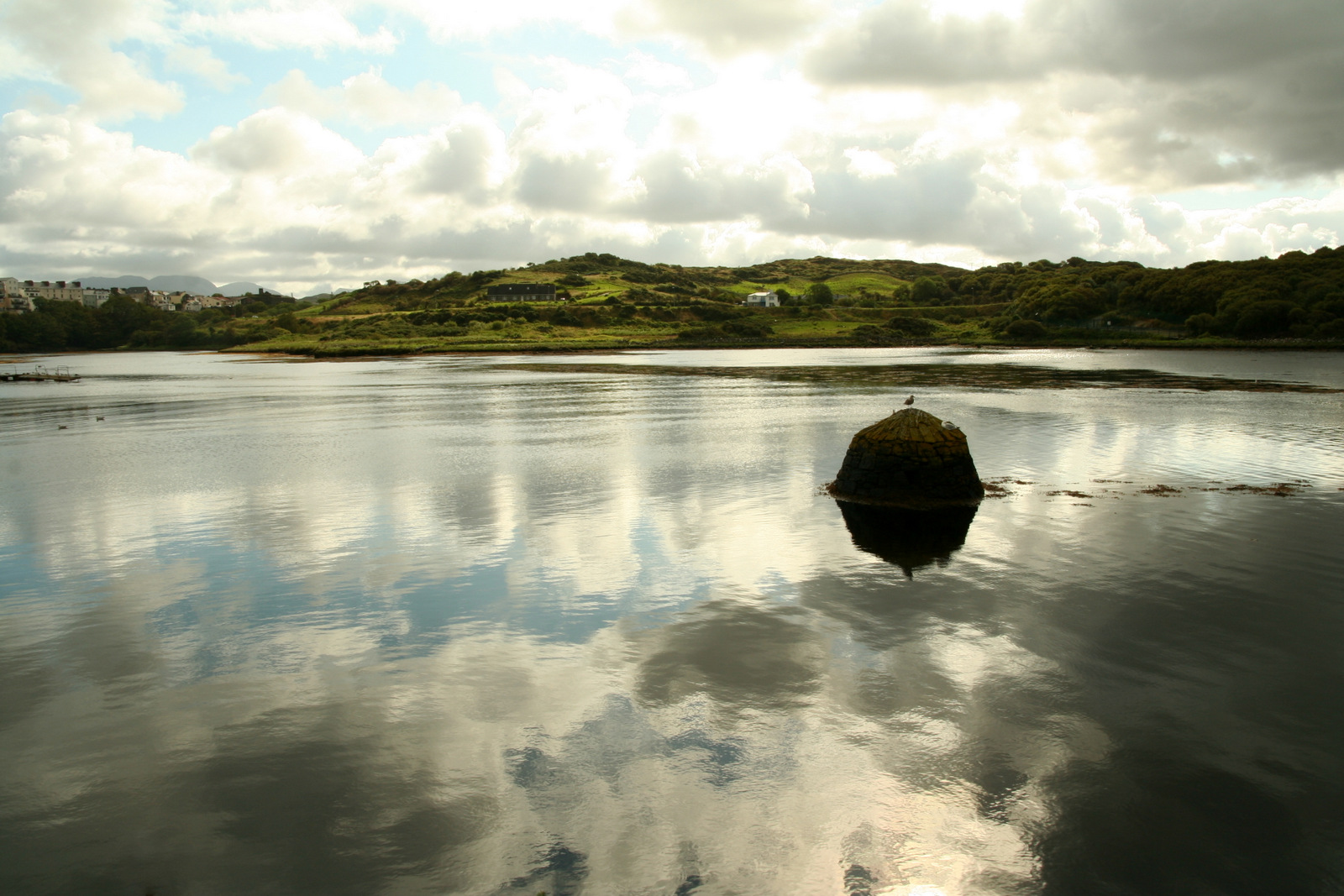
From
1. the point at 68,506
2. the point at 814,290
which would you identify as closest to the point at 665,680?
the point at 68,506

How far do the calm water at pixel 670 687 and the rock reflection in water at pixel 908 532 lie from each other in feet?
0.44

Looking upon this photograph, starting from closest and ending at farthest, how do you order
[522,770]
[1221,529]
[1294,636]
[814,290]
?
1. [522,770]
2. [1294,636]
3. [1221,529]
4. [814,290]

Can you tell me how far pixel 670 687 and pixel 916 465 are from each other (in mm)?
11245

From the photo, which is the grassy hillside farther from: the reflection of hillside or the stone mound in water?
the stone mound in water

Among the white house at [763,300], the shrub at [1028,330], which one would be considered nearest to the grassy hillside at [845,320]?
the shrub at [1028,330]

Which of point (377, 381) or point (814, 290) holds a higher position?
point (814, 290)

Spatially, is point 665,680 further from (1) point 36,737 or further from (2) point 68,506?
(2) point 68,506

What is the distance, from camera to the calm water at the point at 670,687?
22.4ft

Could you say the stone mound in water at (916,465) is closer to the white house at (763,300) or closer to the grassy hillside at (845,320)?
the grassy hillside at (845,320)

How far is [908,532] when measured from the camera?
17.2 m


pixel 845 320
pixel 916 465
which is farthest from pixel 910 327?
pixel 916 465

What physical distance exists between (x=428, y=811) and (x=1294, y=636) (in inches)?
452

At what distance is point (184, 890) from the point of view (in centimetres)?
650

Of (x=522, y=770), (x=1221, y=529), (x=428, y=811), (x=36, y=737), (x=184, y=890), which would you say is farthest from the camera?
(x=1221, y=529)
